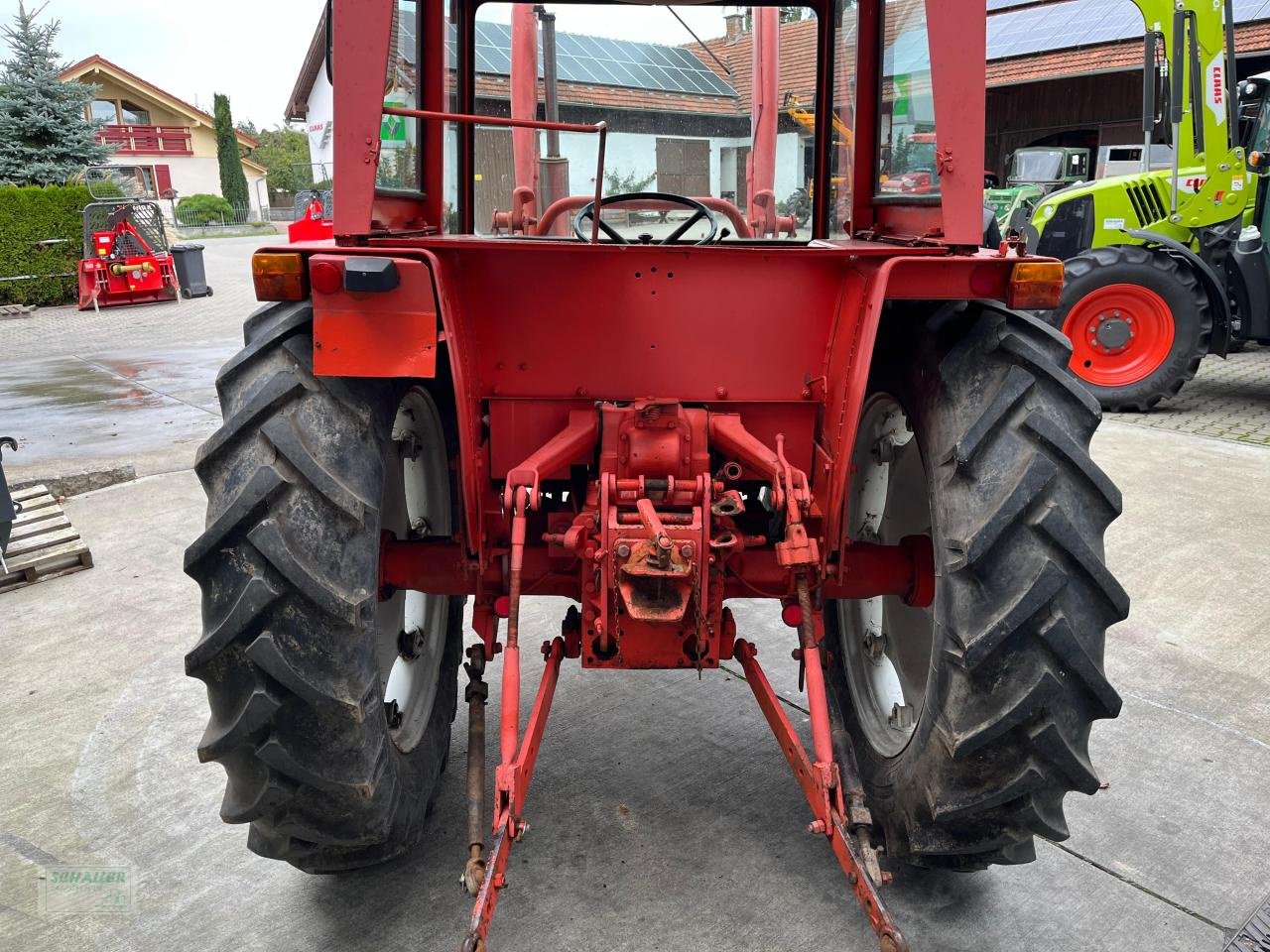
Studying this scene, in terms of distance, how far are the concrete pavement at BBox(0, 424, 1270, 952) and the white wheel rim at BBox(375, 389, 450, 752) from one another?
1.05 ft

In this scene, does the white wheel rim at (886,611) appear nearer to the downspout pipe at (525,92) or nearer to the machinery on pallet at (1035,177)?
the downspout pipe at (525,92)

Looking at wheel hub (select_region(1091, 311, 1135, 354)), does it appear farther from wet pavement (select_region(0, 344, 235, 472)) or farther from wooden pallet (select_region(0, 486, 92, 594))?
wooden pallet (select_region(0, 486, 92, 594))

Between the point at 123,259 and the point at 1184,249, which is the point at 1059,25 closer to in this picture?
the point at 1184,249

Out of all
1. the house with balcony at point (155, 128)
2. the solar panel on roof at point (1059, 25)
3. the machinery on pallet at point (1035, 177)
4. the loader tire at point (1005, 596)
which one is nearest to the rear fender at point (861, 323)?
the loader tire at point (1005, 596)

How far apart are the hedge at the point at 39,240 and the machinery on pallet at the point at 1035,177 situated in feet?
49.9

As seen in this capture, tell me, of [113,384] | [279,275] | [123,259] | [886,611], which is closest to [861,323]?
[886,611]

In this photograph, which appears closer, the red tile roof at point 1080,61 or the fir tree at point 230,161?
the red tile roof at point 1080,61

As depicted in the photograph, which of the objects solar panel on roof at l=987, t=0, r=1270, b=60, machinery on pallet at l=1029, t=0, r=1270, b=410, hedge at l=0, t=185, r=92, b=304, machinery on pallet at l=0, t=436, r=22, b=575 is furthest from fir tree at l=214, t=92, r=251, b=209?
machinery on pallet at l=0, t=436, r=22, b=575

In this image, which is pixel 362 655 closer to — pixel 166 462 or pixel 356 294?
pixel 356 294

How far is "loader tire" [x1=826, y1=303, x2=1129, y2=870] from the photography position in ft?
7.06

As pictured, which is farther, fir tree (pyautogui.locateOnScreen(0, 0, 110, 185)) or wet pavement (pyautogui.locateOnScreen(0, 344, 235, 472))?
fir tree (pyautogui.locateOnScreen(0, 0, 110, 185))

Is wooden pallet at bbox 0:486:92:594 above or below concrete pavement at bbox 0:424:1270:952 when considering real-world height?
above

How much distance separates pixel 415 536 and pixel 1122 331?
689 cm

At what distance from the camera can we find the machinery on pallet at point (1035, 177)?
13.9 metres
